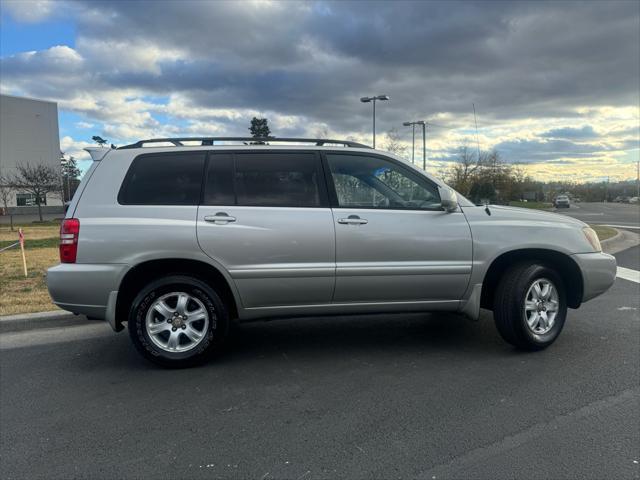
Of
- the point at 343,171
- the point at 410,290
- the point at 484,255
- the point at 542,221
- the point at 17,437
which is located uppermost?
the point at 343,171

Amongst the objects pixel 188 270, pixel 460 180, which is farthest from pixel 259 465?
pixel 460 180

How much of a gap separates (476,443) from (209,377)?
2121 mm

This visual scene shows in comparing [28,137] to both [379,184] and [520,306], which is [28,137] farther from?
[520,306]

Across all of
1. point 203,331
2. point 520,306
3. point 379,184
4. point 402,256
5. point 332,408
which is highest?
point 379,184

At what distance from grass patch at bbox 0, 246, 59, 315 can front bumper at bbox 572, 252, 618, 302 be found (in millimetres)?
5773

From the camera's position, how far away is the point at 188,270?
4.12 meters

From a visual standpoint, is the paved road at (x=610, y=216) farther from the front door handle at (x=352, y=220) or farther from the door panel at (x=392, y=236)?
the front door handle at (x=352, y=220)

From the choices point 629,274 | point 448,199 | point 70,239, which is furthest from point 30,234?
point 629,274

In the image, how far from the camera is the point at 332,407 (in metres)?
3.39

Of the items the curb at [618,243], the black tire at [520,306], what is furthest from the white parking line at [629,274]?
the black tire at [520,306]

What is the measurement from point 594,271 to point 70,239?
179 inches

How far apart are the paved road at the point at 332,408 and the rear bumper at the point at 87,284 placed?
626 millimetres

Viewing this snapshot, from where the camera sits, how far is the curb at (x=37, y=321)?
541 centimetres

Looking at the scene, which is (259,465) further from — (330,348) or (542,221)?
(542,221)
